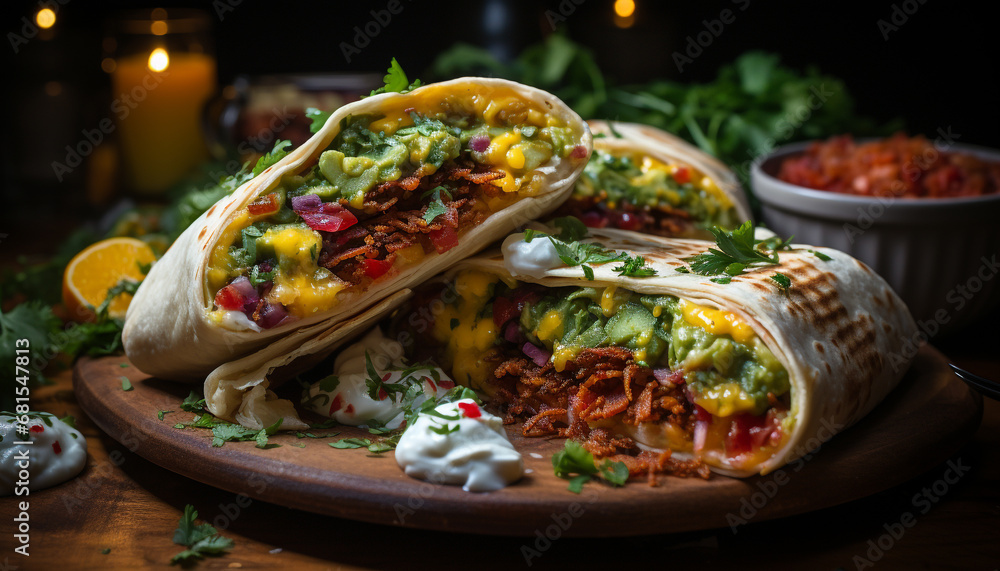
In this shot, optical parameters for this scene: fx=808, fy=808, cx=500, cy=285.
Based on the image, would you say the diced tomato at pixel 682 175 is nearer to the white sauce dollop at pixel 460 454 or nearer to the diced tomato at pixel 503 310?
the diced tomato at pixel 503 310

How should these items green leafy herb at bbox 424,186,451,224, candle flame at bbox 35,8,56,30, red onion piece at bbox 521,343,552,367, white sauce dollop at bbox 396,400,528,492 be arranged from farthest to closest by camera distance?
candle flame at bbox 35,8,56,30 → red onion piece at bbox 521,343,552,367 → green leafy herb at bbox 424,186,451,224 → white sauce dollop at bbox 396,400,528,492

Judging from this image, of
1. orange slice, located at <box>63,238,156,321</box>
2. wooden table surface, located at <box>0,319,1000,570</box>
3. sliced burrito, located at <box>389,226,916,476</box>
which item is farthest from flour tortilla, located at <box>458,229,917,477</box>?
orange slice, located at <box>63,238,156,321</box>

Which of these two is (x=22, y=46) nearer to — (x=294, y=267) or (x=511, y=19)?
(x=511, y=19)

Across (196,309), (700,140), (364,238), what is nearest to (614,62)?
(700,140)

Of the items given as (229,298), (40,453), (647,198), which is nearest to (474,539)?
(229,298)

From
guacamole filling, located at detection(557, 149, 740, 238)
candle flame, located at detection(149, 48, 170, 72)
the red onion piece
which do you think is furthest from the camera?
candle flame, located at detection(149, 48, 170, 72)

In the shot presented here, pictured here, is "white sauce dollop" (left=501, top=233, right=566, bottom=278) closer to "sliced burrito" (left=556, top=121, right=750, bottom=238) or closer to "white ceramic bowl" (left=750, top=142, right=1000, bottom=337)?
"sliced burrito" (left=556, top=121, right=750, bottom=238)

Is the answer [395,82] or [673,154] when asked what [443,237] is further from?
[673,154]

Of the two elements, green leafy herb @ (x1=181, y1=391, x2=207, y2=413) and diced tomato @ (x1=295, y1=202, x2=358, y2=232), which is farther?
green leafy herb @ (x1=181, y1=391, x2=207, y2=413)
